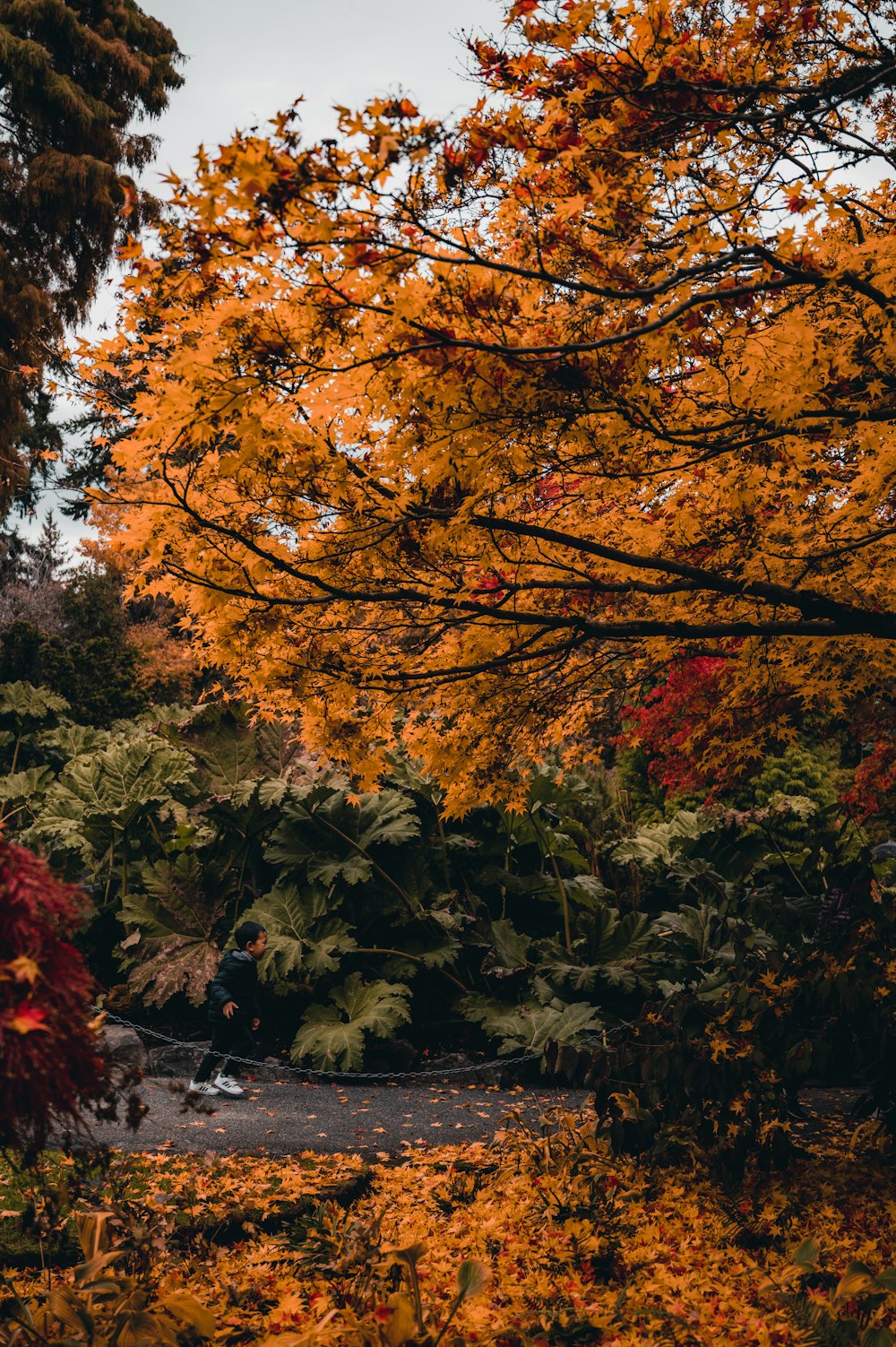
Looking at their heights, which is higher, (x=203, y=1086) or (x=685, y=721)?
(x=685, y=721)

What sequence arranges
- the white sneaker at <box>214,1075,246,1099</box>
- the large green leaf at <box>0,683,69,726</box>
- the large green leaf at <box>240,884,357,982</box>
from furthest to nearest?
the large green leaf at <box>0,683,69,726</box>, the large green leaf at <box>240,884,357,982</box>, the white sneaker at <box>214,1075,246,1099</box>

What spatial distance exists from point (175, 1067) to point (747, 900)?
4141 millimetres

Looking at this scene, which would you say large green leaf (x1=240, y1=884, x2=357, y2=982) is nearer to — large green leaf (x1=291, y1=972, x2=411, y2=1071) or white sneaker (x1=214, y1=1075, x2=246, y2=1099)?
large green leaf (x1=291, y1=972, x2=411, y2=1071)

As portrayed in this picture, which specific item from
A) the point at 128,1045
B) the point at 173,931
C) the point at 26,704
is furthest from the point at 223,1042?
the point at 26,704

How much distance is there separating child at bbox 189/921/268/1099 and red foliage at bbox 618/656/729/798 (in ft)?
9.80

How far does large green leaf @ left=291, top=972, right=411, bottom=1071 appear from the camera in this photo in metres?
6.41

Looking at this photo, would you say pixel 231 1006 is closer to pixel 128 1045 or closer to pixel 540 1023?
pixel 128 1045

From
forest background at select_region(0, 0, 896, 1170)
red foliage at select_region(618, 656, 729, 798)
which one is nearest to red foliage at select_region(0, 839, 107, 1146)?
forest background at select_region(0, 0, 896, 1170)

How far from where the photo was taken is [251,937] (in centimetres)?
622

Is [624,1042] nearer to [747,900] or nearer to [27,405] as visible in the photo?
[747,900]

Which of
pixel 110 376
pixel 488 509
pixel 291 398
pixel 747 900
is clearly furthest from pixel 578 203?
pixel 747 900

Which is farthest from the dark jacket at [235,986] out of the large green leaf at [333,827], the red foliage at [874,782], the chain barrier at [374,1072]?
the red foliage at [874,782]

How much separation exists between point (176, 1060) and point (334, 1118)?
1543 millimetres

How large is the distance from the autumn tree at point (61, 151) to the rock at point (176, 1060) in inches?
425
